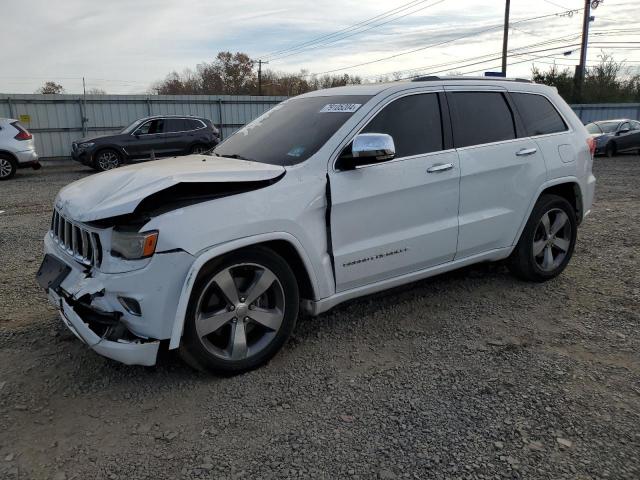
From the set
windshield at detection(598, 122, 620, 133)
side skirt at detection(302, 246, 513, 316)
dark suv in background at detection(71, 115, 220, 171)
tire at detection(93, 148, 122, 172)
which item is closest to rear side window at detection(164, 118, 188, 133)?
dark suv in background at detection(71, 115, 220, 171)

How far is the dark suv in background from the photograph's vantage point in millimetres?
15477

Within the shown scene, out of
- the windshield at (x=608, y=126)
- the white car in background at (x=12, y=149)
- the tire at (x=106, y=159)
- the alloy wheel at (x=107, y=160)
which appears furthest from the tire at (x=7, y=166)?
the windshield at (x=608, y=126)

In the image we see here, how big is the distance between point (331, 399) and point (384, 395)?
0.31 metres

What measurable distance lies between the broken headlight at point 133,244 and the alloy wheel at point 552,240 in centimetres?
340

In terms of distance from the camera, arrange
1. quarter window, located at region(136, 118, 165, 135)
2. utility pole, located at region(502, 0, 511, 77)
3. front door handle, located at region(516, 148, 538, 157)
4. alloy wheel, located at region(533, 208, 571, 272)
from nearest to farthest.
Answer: front door handle, located at region(516, 148, 538, 157), alloy wheel, located at region(533, 208, 571, 272), quarter window, located at region(136, 118, 165, 135), utility pole, located at region(502, 0, 511, 77)

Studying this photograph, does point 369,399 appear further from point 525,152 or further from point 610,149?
point 610,149

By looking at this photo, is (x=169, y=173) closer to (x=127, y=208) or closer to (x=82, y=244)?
(x=127, y=208)

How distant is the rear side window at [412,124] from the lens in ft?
12.4

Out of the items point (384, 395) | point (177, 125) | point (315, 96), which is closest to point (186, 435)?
point (384, 395)

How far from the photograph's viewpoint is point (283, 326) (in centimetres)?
335

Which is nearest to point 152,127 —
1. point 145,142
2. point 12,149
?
point 145,142

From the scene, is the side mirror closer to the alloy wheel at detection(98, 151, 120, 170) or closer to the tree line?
the alloy wheel at detection(98, 151, 120, 170)

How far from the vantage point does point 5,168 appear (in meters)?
14.0

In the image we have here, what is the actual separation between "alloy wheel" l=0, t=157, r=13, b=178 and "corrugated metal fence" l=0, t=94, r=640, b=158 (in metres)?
4.72
